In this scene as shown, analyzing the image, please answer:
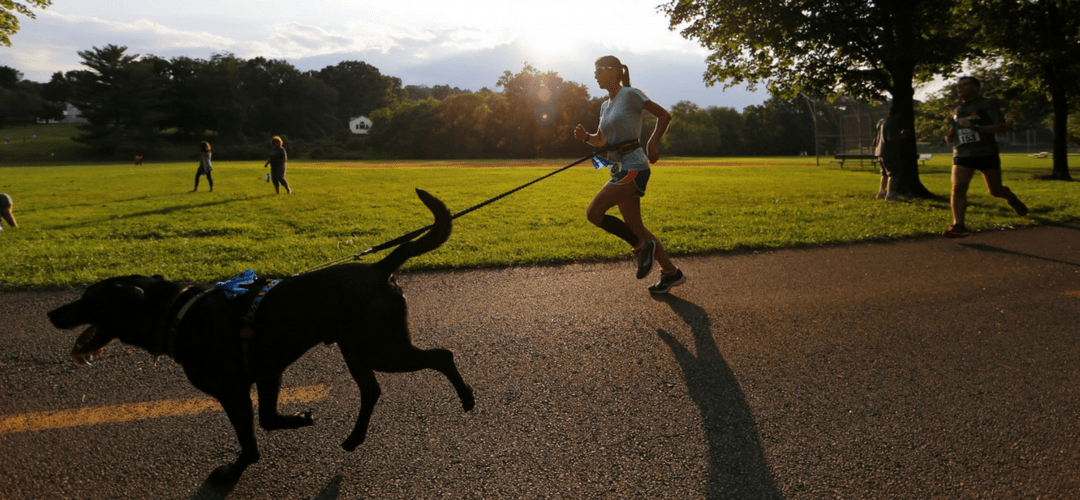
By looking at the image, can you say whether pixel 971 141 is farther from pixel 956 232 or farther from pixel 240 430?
pixel 240 430

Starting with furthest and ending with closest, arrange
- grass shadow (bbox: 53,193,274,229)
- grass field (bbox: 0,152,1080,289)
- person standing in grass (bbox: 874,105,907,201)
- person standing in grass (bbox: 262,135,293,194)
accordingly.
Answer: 1. person standing in grass (bbox: 262,135,293,194)
2. person standing in grass (bbox: 874,105,907,201)
3. grass shadow (bbox: 53,193,274,229)
4. grass field (bbox: 0,152,1080,289)

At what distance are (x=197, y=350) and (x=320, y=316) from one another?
0.50 metres

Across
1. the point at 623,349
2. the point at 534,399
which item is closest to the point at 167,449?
the point at 534,399

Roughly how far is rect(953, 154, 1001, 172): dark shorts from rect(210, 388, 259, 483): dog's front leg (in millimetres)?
9558

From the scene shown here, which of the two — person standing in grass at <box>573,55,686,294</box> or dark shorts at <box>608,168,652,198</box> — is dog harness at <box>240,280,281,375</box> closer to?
person standing in grass at <box>573,55,686,294</box>

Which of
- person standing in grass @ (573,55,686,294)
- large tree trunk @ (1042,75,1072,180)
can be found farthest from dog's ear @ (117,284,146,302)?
large tree trunk @ (1042,75,1072,180)

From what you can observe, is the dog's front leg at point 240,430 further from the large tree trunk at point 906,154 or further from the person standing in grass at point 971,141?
the large tree trunk at point 906,154

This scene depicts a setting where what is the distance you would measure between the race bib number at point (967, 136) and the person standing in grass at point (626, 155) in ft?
17.7

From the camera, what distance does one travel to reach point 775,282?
21.9 feet

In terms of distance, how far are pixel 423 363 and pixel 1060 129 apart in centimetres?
3031

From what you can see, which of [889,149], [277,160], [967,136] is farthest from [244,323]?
[277,160]

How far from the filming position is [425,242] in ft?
9.55

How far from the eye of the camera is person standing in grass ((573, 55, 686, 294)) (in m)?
5.82

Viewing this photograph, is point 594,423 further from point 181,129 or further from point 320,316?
point 181,129
